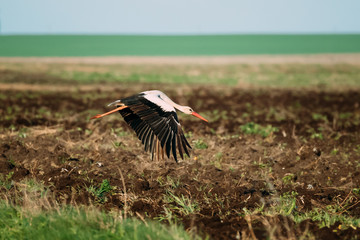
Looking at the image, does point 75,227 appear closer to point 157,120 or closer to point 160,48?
point 157,120

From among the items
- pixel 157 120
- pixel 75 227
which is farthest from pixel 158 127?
→ pixel 75 227

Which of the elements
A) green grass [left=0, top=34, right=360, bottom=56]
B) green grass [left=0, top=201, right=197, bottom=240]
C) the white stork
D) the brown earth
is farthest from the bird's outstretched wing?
green grass [left=0, top=34, right=360, bottom=56]

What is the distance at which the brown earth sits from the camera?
5473mm

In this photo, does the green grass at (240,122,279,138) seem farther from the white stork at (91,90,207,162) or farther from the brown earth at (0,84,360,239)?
the white stork at (91,90,207,162)

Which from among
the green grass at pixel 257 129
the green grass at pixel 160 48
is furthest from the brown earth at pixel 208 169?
the green grass at pixel 160 48

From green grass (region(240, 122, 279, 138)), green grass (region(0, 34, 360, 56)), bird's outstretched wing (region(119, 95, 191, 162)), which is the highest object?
bird's outstretched wing (region(119, 95, 191, 162))

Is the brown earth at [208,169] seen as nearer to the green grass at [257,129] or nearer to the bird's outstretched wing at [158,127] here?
the green grass at [257,129]

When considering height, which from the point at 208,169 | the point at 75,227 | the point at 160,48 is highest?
the point at 75,227

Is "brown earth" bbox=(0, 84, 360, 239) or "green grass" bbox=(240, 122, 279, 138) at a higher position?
"brown earth" bbox=(0, 84, 360, 239)

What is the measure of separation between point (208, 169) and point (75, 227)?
Answer: 313cm

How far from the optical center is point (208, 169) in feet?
24.0

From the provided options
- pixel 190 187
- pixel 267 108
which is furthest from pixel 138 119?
pixel 267 108

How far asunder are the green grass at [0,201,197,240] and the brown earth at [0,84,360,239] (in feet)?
1.22

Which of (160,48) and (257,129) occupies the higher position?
(257,129)
